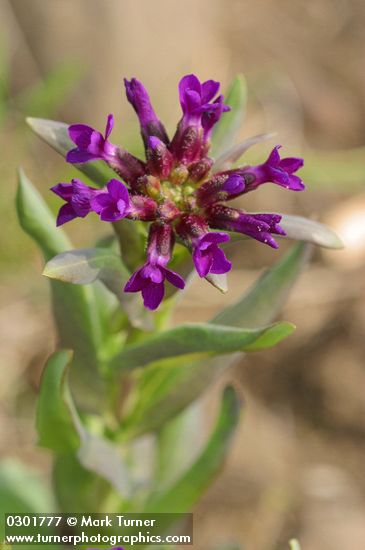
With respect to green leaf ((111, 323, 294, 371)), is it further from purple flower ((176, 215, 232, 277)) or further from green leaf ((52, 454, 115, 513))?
green leaf ((52, 454, 115, 513))

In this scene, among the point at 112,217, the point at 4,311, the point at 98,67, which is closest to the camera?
the point at 112,217

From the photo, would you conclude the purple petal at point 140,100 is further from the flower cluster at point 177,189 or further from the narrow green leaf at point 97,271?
the narrow green leaf at point 97,271

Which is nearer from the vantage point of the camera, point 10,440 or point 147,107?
point 147,107

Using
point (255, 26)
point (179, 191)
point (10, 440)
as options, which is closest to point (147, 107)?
point (179, 191)

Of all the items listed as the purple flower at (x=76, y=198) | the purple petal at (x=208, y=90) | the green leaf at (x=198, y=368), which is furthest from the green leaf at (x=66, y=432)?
the purple petal at (x=208, y=90)

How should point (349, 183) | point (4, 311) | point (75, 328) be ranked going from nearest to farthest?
1. point (75, 328)
2. point (4, 311)
3. point (349, 183)

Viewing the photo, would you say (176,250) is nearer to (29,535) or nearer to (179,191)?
(179,191)

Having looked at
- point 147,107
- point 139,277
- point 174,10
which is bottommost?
point 139,277

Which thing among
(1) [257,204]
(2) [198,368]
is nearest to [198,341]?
(2) [198,368]
